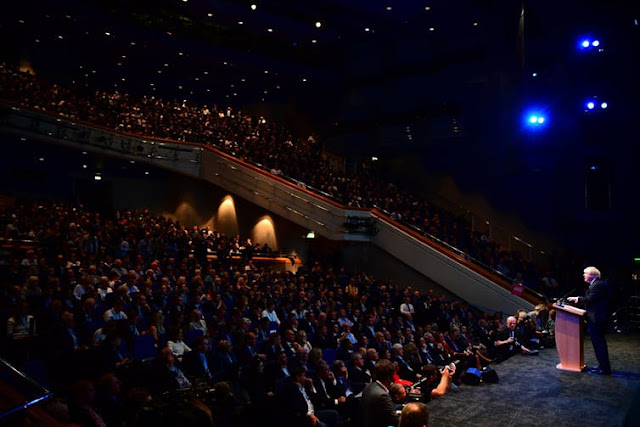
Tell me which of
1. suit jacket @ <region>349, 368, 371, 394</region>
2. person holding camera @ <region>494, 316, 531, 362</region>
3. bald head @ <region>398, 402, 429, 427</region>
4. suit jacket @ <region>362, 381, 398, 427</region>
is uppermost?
bald head @ <region>398, 402, 429, 427</region>

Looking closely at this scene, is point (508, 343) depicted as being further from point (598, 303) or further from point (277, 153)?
point (277, 153)

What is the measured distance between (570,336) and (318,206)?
32.9 ft

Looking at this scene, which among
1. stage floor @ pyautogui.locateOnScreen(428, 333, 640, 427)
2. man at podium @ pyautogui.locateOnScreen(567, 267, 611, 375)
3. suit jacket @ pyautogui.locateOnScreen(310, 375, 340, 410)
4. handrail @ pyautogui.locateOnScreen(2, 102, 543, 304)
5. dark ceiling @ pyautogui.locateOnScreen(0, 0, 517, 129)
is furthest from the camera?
dark ceiling @ pyautogui.locateOnScreen(0, 0, 517, 129)

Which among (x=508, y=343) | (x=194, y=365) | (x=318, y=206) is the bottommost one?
(x=508, y=343)

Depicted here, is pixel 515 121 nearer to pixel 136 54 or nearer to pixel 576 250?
pixel 576 250

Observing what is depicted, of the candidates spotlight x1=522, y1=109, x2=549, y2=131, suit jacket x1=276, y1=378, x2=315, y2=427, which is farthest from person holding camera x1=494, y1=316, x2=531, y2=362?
spotlight x1=522, y1=109, x2=549, y2=131

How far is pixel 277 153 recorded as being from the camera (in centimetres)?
1811

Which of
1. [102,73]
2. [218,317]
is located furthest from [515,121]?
[102,73]

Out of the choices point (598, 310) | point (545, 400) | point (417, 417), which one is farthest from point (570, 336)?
point (417, 417)

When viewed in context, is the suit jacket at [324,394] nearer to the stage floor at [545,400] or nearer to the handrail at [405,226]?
the stage floor at [545,400]

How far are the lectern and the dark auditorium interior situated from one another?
0.04 m

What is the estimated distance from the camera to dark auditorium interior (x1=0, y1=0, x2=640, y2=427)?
5.51m

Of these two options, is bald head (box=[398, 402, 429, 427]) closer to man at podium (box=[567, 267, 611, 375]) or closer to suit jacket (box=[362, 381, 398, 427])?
suit jacket (box=[362, 381, 398, 427])

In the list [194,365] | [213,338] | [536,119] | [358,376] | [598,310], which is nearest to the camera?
[598,310]
